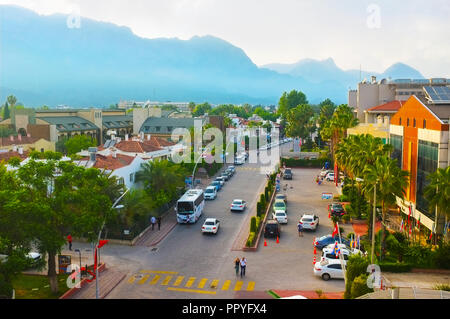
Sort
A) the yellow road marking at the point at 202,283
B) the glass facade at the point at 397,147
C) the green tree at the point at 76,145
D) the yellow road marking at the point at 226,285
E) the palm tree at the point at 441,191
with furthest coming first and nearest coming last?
1. the green tree at the point at 76,145
2. the glass facade at the point at 397,147
3. the palm tree at the point at 441,191
4. the yellow road marking at the point at 202,283
5. the yellow road marking at the point at 226,285

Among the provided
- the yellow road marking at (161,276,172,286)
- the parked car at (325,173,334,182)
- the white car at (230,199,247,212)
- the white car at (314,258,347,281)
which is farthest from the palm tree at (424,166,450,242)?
the parked car at (325,173,334,182)

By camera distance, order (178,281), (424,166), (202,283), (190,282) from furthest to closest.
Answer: (424,166), (178,281), (190,282), (202,283)

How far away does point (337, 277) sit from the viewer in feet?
96.2

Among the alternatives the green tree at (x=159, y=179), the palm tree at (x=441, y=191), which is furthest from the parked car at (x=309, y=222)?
the green tree at (x=159, y=179)

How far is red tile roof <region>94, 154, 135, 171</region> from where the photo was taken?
151ft

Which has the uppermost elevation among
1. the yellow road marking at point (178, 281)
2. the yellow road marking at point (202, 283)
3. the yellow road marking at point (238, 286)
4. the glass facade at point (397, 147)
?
the glass facade at point (397, 147)

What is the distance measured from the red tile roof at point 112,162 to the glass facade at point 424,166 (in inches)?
1179

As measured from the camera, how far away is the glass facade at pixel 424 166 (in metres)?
35.2

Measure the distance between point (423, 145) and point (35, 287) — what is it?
1300 inches

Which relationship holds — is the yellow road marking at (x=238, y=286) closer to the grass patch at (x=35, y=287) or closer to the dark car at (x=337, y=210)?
the grass patch at (x=35, y=287)

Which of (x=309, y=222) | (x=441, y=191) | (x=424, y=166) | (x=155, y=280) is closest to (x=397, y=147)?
(x=424, y=166)

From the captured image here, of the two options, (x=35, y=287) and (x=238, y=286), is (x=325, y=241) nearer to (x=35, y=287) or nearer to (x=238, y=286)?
(x=238, y=286)

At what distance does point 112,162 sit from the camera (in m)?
47.8
